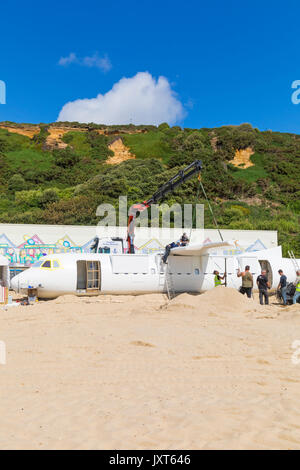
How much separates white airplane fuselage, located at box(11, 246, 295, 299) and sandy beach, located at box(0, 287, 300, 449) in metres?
3.71

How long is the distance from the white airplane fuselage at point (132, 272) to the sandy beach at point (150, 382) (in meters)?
3.71

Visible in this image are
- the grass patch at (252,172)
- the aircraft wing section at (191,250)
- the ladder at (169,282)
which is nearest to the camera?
the aircraft wing section at (191,250)

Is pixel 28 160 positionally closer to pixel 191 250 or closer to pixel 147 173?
pixel 147 173

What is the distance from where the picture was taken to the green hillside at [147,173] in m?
34.6

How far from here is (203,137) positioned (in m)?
56.3

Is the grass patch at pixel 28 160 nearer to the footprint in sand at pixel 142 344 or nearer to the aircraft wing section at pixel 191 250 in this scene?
the aircraft wing section at pixel 191 250

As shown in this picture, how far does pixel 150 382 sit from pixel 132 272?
9.89 meters

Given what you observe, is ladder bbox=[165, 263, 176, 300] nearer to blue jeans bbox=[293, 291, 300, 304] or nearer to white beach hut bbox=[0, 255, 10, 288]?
blue jeans bbox=[293, 291, 300, 304]

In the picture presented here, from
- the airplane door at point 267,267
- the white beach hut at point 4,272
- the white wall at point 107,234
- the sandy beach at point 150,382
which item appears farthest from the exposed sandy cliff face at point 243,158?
the sandy beach at point 150,382

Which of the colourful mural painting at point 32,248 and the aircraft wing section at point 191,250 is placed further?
the colourful mural painting at point 32,248

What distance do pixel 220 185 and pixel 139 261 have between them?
29.0m

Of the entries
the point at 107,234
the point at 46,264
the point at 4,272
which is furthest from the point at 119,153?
the point at 46,264
